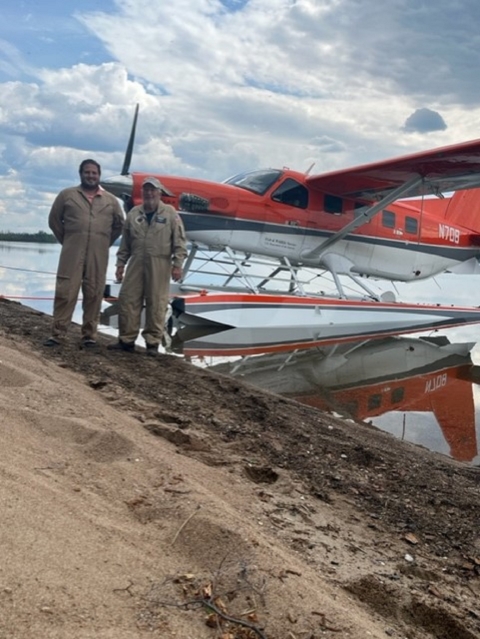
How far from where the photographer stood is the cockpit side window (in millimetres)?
11914

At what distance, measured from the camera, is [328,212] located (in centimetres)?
1272

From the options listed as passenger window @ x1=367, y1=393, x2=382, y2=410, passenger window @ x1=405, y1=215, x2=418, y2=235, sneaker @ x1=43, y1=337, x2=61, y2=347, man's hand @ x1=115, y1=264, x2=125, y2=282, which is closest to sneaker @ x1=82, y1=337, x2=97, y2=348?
sneaker @ x1=43, y1=337, x2=61, y2=347

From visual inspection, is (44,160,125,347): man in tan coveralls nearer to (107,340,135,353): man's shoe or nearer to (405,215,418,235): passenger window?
(107,340,135,353): man's shoe

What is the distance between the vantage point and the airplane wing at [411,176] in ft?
33.9

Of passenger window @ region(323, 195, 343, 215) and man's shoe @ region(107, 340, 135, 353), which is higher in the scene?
passenger window @ region(323, 195, 343, 215)

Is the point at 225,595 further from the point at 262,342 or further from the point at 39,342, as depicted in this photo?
the point at 262,342

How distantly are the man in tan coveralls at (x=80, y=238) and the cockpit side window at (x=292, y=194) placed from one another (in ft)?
21.3

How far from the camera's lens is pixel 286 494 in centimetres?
266

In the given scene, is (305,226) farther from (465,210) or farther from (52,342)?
(52,342)

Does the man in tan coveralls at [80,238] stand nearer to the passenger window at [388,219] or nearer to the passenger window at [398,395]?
the passenger window at [398,395]

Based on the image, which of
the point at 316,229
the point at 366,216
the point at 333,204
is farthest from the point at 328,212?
the point at 366,216

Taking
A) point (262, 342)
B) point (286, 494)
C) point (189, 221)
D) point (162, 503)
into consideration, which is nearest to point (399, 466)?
point (286, 494)

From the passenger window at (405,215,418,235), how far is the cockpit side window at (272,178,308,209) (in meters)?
3.50

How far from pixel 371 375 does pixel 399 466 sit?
14.0 feet
